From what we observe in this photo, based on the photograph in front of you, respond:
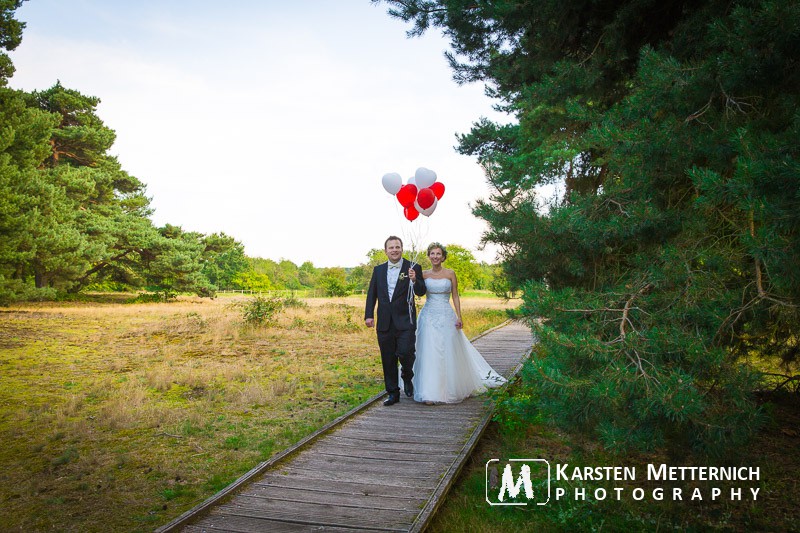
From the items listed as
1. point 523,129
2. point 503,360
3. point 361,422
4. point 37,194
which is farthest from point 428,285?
point 37,194

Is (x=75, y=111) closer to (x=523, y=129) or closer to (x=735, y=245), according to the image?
(x=523, y=129)

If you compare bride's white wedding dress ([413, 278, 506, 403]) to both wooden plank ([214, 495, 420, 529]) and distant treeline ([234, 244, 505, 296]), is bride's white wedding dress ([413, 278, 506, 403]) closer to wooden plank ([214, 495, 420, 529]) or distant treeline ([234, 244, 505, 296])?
distant treeline ([234, 244, 505, 296])

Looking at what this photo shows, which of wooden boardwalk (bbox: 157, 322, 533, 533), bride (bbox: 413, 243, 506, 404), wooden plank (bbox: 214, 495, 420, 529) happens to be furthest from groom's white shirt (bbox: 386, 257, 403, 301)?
wooden plank (bbox: 214, 495, 420, 529)

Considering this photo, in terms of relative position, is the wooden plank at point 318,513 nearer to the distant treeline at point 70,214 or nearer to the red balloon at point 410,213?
the red balloon at point 410,213

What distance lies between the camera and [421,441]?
5.10 meters

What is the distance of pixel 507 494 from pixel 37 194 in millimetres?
25214

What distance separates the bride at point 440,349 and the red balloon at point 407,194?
1.02 m

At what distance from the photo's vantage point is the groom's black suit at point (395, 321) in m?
6.49

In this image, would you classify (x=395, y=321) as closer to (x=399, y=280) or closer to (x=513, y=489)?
(x=399, y=280)

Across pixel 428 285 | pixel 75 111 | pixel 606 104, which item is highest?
pixel 75 111

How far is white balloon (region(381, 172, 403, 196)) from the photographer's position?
7.37 meters

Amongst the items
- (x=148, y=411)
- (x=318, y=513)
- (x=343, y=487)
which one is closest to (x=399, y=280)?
(x=343, y=487)

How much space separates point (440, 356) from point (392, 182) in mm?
2770

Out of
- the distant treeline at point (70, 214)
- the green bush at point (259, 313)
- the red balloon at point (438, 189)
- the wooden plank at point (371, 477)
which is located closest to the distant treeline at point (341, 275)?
the red balloon at point (438, 189)
